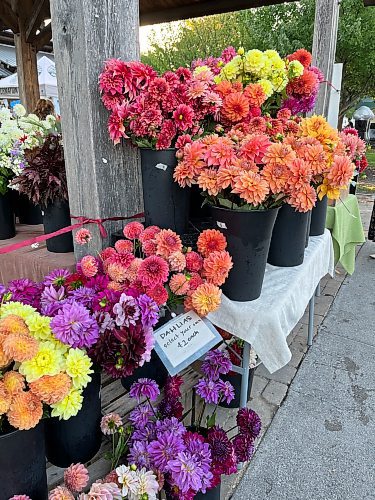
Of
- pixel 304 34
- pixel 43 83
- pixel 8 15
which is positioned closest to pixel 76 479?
pixel 8 15

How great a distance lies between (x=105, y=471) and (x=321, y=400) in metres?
1.36

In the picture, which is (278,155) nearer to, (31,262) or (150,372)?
(150,372)

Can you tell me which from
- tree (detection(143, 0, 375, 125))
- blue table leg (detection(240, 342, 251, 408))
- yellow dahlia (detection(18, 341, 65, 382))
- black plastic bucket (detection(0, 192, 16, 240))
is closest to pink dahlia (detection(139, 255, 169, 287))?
yellow dahlia (detection(18, 341, 65, 382))

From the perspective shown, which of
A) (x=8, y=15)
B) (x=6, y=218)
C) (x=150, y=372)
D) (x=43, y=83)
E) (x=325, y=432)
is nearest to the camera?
(x=150, y=372)

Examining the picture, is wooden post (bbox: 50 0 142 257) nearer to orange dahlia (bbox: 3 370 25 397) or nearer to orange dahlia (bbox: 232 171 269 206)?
orange dahlia (bbox: 232 171 269 206)

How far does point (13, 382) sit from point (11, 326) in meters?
0.11

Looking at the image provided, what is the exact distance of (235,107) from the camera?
1401mm

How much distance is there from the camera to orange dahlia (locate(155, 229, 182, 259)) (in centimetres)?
119

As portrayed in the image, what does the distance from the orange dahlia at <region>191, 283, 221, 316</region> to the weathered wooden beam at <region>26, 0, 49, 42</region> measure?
500 centimetres

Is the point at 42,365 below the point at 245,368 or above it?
above

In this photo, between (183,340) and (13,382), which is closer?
(13,382)

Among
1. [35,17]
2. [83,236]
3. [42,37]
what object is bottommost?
[83,236]

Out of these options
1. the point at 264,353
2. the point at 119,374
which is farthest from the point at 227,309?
the point at 119,374

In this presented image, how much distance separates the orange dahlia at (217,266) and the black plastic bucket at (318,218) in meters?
0.93
